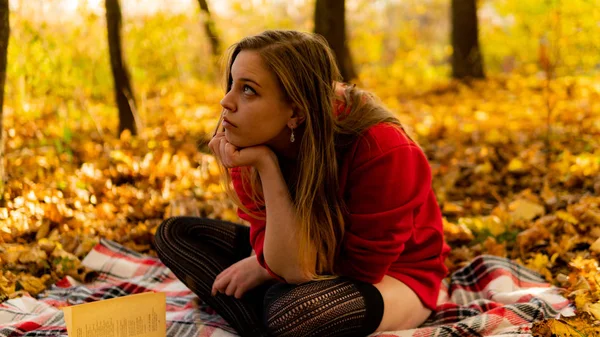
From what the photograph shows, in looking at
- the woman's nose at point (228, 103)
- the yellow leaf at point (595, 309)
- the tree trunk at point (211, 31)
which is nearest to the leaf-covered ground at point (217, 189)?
the yellow leaf at point (595, 309)

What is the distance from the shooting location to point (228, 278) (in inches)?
85.7

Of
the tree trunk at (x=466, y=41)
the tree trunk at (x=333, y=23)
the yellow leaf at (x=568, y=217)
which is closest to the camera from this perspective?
the yellow leaf at (x=568, y=217)

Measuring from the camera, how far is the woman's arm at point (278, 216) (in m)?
1.93

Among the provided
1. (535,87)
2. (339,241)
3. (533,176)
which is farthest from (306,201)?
(535,87)

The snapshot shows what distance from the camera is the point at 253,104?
1832mm

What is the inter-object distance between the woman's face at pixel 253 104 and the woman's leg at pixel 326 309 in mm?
478

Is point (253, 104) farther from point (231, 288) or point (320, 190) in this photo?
point (231, 288)

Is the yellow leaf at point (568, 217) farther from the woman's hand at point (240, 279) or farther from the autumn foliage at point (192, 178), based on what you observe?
the woman's hand at point (240, 279)

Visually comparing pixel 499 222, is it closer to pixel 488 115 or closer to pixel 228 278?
pixel 228 278

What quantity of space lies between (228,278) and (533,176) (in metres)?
2.34

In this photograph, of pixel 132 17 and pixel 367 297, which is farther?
pixel 132 17

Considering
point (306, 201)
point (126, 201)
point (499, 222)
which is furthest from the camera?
point (126, 201)

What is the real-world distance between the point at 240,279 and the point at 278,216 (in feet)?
1.15

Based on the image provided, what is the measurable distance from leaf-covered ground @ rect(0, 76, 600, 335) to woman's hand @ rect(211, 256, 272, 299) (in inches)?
31.4
